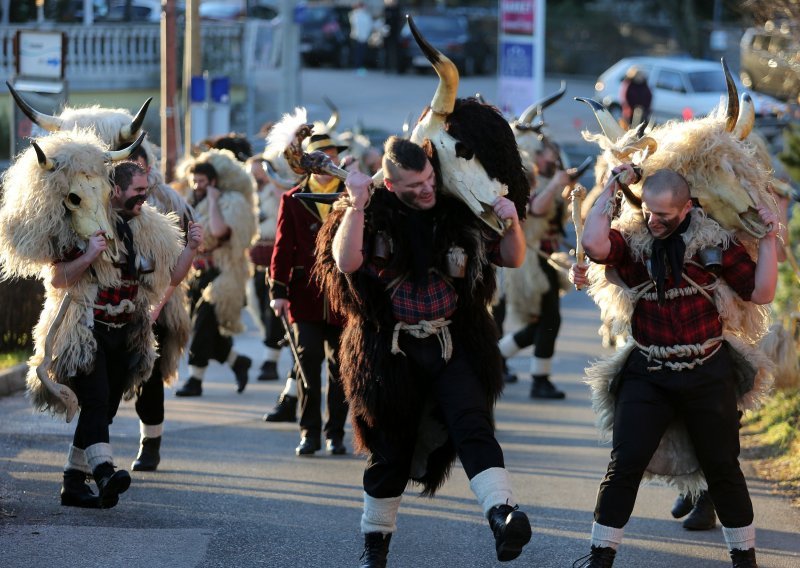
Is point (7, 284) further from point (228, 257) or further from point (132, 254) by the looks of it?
point (132, 254)

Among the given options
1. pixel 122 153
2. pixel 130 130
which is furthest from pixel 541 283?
pixel 122 153

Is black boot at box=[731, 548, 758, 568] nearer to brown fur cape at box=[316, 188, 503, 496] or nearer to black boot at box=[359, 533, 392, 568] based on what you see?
brown fur cape at box=[316, 188, 503, 496]

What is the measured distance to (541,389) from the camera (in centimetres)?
1048

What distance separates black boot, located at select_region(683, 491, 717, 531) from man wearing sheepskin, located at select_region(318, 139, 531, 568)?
1720mm

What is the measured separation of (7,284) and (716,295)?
6651 mm

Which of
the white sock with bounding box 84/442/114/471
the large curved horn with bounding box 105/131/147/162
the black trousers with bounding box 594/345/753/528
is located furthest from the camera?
the large curved horn with bounding box 105/131/147/162

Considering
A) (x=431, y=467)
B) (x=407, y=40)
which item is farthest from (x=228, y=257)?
(x=407, y=40)

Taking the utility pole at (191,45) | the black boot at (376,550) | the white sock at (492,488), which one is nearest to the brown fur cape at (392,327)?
the black boot at (376,550)

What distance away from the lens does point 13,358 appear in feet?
34.5

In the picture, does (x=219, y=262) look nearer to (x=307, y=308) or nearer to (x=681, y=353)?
(x=307, y=308)

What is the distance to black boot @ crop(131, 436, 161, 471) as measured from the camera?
760 cm

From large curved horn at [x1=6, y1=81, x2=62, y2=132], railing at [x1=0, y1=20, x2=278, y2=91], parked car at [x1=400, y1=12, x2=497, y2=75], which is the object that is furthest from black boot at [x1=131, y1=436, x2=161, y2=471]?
parked car at [x1=400, y1=12, x2=497, y2=75]

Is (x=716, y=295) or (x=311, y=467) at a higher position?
(x=716, y=295)

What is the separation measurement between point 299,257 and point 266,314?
9.05 feet
